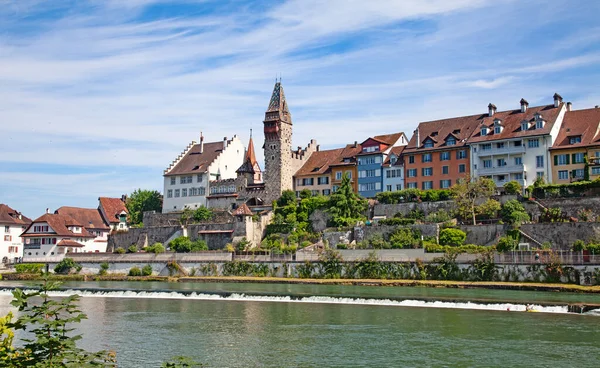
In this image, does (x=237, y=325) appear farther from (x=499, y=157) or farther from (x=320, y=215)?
(x=499, y=157)

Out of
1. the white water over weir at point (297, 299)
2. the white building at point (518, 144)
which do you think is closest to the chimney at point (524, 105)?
the white building at point (518, 144)

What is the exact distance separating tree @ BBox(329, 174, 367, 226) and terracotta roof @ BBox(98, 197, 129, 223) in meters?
40.5

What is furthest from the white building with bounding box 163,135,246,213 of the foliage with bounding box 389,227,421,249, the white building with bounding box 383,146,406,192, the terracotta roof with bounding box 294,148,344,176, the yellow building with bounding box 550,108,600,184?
the yellow building with bounding box 550,108,600,184

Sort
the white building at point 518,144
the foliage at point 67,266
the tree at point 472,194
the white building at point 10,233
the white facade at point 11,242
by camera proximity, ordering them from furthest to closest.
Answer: the white building at point 10,233 → the white facade at point 11,242 → the foliage at point 67,266 → the white building at point 518,144 → the tree at point 472,194

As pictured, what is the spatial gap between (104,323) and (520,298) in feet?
89.1

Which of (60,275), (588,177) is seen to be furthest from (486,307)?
(60,275)

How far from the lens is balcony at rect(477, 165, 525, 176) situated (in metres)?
69.9

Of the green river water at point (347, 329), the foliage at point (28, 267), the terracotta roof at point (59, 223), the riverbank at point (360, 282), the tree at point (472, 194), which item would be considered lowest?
the green river water at point (347, 329)

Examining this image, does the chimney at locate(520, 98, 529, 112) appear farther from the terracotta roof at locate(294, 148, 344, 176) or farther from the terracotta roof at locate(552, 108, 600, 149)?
the terracotta roof at locate(294, 148, 344, 176)

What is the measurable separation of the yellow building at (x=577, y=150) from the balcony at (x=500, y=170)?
356cm

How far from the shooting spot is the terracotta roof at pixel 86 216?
9331cm

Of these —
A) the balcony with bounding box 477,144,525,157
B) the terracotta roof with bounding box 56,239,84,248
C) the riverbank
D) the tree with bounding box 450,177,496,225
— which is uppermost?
the balcony with bounding box 477,144,525,157

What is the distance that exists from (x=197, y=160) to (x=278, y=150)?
14812mm

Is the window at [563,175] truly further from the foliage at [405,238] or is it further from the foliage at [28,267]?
the foliage at [28,267]
